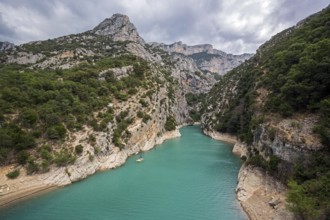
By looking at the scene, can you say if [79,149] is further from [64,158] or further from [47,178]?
[47,178]

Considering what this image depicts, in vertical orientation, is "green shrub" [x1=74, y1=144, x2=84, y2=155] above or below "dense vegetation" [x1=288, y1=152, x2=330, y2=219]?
above

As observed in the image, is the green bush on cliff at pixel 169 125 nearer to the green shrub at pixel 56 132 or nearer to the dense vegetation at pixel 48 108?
the dense vegetation at pixel 48 108

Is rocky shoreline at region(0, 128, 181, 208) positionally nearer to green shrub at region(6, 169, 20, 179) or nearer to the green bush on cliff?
green shrub at region(6, 169, 20, 179)

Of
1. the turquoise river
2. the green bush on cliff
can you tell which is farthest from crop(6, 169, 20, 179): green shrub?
the green bush on cliff

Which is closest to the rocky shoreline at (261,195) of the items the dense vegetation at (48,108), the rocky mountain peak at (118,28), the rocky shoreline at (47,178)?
the rocky shoreline at (47,178)

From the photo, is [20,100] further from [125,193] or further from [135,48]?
[135,48]

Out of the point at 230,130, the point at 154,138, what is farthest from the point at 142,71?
the point at 230,130

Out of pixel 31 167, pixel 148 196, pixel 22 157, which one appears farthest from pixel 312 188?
pixel 22 157
